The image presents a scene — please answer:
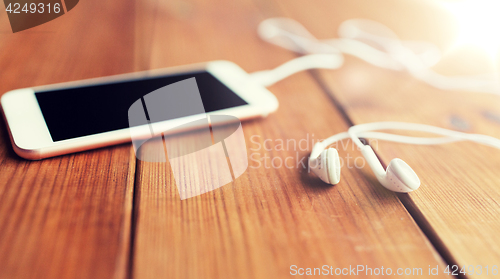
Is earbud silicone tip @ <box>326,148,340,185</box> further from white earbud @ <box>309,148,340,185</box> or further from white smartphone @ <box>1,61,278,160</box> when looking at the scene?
white smartphone @ <box>1,61,278,160</box>

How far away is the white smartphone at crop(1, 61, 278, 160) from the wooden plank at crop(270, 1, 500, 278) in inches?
7.2

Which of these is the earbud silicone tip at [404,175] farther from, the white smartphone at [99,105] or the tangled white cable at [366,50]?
the tangled white cable at [366,50]

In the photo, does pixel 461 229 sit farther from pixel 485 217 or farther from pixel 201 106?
pixel 201 106

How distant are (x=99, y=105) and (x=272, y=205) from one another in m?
0.31

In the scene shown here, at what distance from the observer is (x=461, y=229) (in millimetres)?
325

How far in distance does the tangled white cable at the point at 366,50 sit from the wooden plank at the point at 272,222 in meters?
0.25

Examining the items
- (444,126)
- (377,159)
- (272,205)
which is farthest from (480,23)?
(272,205)

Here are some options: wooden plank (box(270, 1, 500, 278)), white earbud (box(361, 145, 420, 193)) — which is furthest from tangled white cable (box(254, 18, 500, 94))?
white earbud (box(361, 145, 420, 193))

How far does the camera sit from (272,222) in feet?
1.05

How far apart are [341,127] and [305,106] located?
0.27 feet

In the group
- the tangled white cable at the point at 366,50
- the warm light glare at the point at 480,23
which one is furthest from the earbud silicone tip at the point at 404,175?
the warm light glare at the point at 480,23

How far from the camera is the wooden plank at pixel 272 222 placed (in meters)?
0.28

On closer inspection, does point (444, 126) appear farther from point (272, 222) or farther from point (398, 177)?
point (272, 222)

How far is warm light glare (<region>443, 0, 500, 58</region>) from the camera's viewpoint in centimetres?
77
